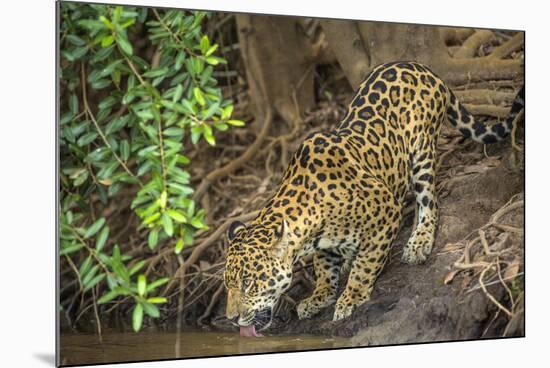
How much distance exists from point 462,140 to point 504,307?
3.13 feet

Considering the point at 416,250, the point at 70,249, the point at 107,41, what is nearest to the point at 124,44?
the point at 107,41

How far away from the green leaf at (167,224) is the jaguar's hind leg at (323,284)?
919 mm

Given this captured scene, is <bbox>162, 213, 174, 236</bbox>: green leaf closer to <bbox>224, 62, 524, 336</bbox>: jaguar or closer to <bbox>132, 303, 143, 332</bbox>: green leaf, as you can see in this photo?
<bbox>132, 303, 143, 332</bbox>: green leaf

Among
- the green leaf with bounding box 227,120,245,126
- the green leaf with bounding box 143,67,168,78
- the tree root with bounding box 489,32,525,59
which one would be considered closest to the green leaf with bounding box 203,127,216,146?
the green leaf with bounding box 227,120,245,126

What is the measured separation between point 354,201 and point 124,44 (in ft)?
4.62

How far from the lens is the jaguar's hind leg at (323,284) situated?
5355 millimetres

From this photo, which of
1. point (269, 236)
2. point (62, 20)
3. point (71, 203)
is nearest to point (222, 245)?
point (269, 236)

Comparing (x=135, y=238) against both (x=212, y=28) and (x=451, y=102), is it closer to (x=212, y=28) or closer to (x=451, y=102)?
(x=212, y=28)

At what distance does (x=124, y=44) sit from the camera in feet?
15.6

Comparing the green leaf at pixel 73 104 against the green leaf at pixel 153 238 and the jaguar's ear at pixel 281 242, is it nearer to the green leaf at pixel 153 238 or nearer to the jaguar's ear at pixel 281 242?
the green leaf at pixel 153 238

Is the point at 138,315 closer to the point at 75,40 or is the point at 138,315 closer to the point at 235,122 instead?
the point at 235,122

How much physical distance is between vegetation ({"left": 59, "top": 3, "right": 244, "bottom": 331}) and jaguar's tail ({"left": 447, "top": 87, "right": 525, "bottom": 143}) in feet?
4.35

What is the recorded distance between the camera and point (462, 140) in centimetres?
571

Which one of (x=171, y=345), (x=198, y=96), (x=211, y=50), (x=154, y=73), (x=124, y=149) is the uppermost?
(x=211, y=50)
